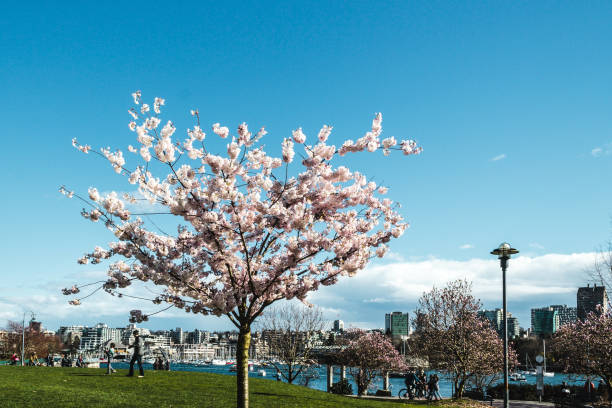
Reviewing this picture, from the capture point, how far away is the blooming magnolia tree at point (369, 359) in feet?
136

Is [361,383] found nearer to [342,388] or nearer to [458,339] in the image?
[342,388]

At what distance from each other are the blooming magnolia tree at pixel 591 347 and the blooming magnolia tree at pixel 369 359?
11.8 metres

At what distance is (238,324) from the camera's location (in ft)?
35.5

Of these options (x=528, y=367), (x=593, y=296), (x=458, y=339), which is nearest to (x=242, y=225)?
(x=458, y=339)

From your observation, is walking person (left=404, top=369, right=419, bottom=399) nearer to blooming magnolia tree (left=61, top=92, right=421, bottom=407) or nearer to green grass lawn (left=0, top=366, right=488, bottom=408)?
green grass lawn (left=0, top=366, right=488, bottom=408)

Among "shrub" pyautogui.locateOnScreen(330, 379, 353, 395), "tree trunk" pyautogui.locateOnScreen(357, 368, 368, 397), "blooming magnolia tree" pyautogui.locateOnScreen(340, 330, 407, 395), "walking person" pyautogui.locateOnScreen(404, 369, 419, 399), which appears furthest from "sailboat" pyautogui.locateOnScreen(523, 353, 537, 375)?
"walking person" pyautogui.locateOnScreen(404, 369, 419, 399)

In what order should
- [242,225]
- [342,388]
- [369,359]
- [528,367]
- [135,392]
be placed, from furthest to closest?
[528,367] → [369,359] → [342,388] → [135,392] → [242,225]

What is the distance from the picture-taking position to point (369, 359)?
4166 centimetres

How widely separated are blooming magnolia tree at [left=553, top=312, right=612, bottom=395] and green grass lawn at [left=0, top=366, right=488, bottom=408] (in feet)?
57.1

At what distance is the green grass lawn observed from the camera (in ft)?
51.3

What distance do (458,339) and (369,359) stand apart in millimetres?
12369

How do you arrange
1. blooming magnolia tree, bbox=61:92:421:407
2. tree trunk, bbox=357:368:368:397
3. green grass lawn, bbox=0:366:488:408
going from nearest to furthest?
blooming magnolia tree, bbox=61:92:421:407 < green grass lawn, bbox=0:366:488:408 < tree trunk, bbox=357:368:368:397

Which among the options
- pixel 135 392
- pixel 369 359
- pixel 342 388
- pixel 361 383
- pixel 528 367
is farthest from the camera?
pixel 528 367

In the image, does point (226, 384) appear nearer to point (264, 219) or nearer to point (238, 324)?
point (238, 324)
